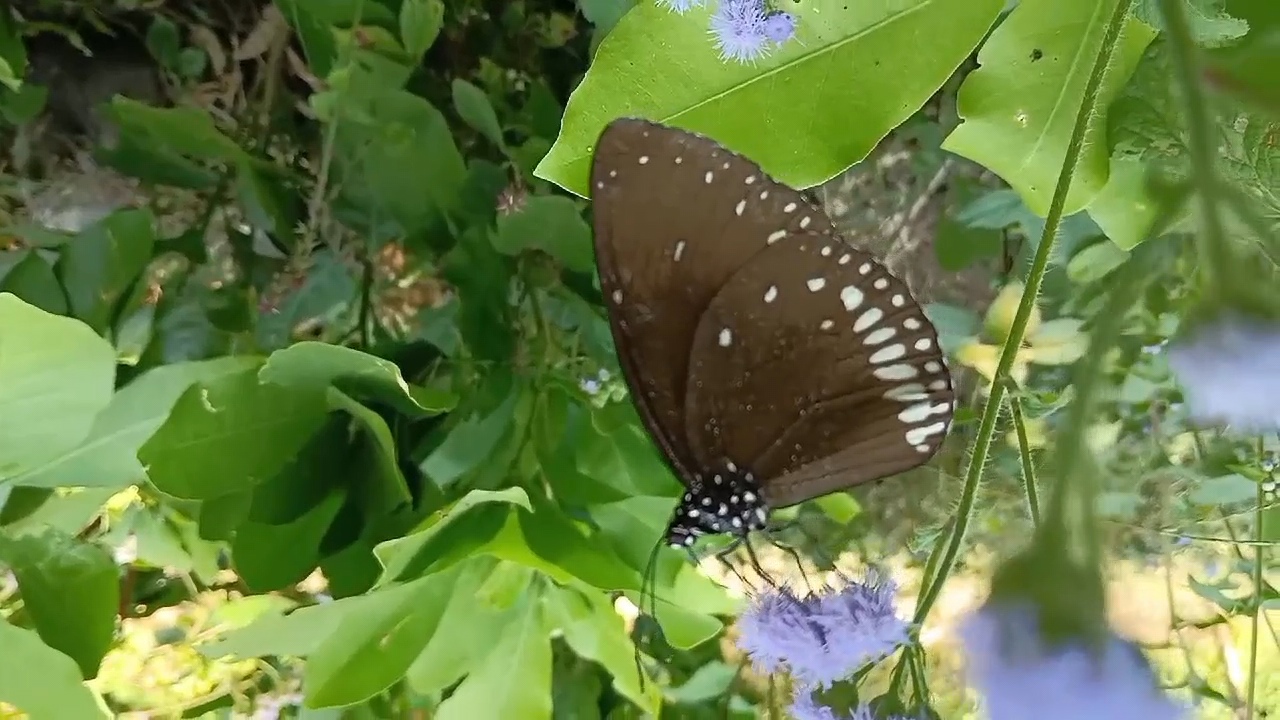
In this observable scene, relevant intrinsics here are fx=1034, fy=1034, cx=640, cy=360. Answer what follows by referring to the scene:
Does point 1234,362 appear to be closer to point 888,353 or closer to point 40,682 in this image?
point 888,353

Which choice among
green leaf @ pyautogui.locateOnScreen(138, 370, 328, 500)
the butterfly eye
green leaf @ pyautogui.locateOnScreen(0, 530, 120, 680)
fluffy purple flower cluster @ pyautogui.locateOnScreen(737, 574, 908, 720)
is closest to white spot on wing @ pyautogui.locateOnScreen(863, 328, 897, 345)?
the butterfly eye

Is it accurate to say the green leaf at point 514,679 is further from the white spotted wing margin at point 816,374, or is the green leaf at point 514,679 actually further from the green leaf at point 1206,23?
the green leaf at point 1206,23

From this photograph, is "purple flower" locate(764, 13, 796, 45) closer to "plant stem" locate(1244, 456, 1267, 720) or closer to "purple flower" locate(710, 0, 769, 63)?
"purple flower" locate(710, 0, 769, 63)

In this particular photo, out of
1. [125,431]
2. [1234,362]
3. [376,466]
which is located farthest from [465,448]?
[1234,362]

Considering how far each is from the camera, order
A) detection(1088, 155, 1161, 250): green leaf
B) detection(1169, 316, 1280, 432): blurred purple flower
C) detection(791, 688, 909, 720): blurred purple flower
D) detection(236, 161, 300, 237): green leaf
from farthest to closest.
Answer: detection(236, 161, 300, 237): green leaf
detection(1088, 155, 1161, 250): green leaf
detection(791, 688, 909, 720): blurred purple flower
detection(1169, 316, 1280, 432): blurred purple flower

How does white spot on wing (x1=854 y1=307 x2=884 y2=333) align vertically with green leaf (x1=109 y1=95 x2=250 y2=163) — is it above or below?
above

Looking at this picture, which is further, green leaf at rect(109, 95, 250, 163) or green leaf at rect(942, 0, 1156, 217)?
green leaf at rect(109, 95, 250, 163)
